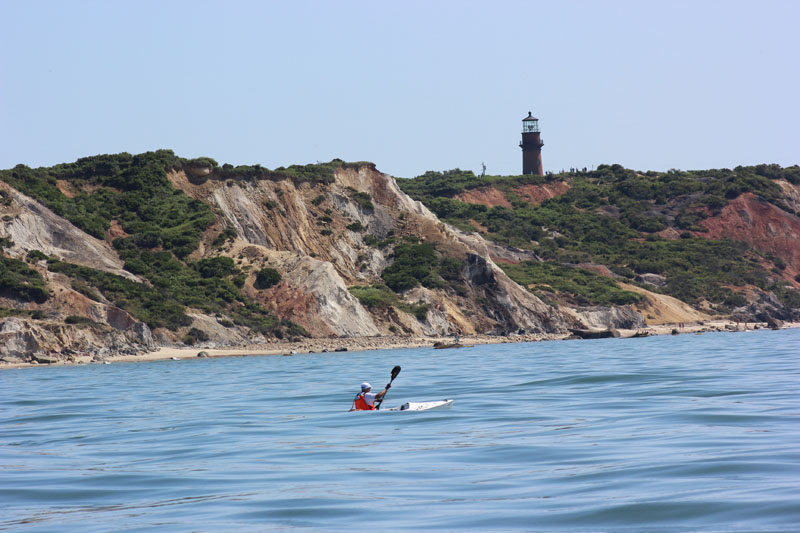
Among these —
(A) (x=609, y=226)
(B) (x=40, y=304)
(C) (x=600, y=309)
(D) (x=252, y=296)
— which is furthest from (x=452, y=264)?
(A) (x=609, y=226)

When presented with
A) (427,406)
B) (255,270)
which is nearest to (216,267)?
(255,270)

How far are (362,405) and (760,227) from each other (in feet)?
345

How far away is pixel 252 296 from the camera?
70000mm

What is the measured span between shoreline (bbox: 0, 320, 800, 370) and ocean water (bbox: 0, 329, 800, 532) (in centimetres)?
2210

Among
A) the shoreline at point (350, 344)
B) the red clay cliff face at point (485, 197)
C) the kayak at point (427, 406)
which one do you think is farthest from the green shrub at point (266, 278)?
the red clay cliff face at point (485, 197)

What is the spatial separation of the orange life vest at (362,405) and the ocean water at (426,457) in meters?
0.37

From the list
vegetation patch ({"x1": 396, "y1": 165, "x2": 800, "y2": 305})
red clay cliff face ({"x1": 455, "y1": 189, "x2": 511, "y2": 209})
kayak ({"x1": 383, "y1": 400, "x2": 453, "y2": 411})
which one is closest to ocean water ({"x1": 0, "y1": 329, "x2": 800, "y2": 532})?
kayak ({"x1": 383, "y1": 400, "x2": 453, "y2": 411})

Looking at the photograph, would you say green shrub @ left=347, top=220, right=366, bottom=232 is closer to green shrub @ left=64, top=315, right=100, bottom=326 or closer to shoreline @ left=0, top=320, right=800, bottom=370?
shoreline @ left=0, top=320, right=800, bottom=370

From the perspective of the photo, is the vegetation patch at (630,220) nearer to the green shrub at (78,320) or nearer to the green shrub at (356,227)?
the green shrub at (356,227)

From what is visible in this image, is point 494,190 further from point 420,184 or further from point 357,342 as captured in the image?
point 357,342

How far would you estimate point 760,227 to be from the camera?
118 m

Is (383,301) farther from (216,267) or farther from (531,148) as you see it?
(531,148)

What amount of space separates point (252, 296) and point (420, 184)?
78329 millimetres

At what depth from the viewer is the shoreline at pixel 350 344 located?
5394 cm
